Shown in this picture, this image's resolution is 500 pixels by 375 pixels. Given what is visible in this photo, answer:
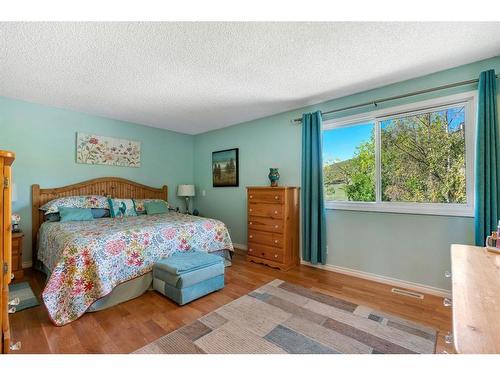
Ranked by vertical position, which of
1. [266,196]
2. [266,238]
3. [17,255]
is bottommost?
[17,255]

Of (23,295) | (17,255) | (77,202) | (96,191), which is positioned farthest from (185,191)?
(23,295)

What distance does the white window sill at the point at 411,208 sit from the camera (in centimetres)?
239

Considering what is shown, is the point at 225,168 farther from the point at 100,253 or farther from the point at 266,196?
the point at 100,253

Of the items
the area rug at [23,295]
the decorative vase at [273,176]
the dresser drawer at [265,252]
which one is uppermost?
the decorative vase at [273,176]

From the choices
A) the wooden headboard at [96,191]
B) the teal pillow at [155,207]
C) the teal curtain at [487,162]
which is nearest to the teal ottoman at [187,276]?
the teal pillow at [155,207]

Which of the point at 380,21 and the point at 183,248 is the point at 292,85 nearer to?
the point at 380,21

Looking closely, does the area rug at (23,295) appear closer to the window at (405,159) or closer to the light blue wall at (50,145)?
the light blue wall at (50,145)

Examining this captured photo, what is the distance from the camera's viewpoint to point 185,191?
4855mm

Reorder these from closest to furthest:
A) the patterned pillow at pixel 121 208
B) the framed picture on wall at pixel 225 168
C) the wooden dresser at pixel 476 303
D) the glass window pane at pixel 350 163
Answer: the wooden dresser at pixel 476 303, the glass window pane at pixel 350 163, the patterned pillow at pixel 121 208, the framed picture on wall at pixel 225 168

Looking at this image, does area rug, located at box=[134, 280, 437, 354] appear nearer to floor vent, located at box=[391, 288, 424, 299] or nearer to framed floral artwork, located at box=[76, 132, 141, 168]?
floor vent, located at box=[391, 288, 424, 299]

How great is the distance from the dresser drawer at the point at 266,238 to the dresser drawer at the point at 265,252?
62 millimetres

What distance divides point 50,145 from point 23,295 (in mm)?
2169

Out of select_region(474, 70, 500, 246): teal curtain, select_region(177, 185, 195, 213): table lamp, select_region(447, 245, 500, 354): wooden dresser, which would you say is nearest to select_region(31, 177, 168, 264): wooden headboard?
select_region(177, 185, 195, 213): table lamp

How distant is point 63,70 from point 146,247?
2.03m
